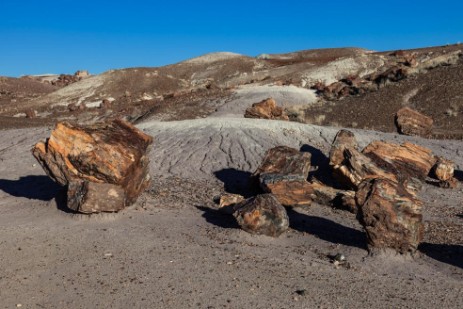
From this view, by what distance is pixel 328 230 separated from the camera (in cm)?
1193

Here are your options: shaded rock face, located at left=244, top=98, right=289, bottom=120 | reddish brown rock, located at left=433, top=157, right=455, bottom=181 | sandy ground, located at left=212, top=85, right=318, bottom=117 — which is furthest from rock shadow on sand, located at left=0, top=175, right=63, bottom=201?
sandy ground, located at left=212, top=85, right=318, bottom=117

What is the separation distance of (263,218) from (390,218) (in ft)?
8.95

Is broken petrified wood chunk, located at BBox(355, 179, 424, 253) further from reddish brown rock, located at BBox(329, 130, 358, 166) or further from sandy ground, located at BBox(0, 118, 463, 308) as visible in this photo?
reddish brown rock, located at BBox(329, 130, 358, 166)

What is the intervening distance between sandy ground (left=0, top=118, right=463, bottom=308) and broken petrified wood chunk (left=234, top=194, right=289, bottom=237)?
217mm

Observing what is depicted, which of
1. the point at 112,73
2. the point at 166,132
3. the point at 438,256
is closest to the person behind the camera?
the point at 438,256

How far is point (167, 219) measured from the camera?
12.2 m

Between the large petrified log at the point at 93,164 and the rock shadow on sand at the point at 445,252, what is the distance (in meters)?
7.09

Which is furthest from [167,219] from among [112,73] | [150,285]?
[112,73]

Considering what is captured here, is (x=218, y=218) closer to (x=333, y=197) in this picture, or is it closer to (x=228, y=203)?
(x=228, y=203)

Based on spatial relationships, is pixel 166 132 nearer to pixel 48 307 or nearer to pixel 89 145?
pixel 89 145

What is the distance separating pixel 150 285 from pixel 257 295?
1.87m

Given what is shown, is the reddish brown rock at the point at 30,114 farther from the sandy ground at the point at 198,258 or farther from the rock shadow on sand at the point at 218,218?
the rock shadow on sand at the point at 218,218

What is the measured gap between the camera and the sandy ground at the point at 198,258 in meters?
8.08

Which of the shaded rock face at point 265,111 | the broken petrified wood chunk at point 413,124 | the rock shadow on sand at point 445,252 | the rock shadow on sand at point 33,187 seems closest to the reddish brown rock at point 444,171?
the broken petrified wood chunk at point 413,124
